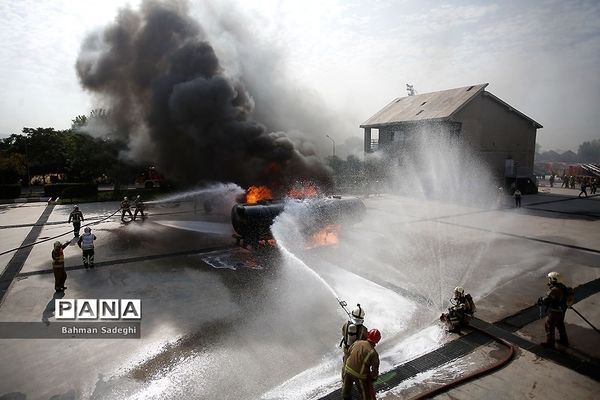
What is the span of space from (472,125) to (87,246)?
3131 cm

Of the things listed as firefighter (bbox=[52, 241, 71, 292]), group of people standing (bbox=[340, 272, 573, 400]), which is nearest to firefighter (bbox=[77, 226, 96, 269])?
firefighter (bbox=[52, 241, 71, 292])

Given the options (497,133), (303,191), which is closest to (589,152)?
(497,133)

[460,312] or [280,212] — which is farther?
[280,212]

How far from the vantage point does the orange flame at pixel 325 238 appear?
14.6m

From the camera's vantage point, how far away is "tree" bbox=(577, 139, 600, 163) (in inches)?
4678

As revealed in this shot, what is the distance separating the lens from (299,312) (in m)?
8.77

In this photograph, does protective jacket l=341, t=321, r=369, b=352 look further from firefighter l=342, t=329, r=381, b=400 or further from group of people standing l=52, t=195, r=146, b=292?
group of people standing l=52, t=195, r=146, b=292

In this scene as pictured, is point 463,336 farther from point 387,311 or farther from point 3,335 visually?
point 3,335

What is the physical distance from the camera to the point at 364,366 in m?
4.76

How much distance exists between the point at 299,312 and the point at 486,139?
→ 102 ft

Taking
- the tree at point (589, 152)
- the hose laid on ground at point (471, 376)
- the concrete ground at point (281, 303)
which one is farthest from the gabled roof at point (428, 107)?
the tree at point (589, 152)

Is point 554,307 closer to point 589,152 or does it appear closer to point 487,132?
point 487,132

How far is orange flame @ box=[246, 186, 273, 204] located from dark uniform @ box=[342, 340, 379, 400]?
12726mm

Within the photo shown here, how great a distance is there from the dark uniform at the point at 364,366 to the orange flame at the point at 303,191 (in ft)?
35.6
